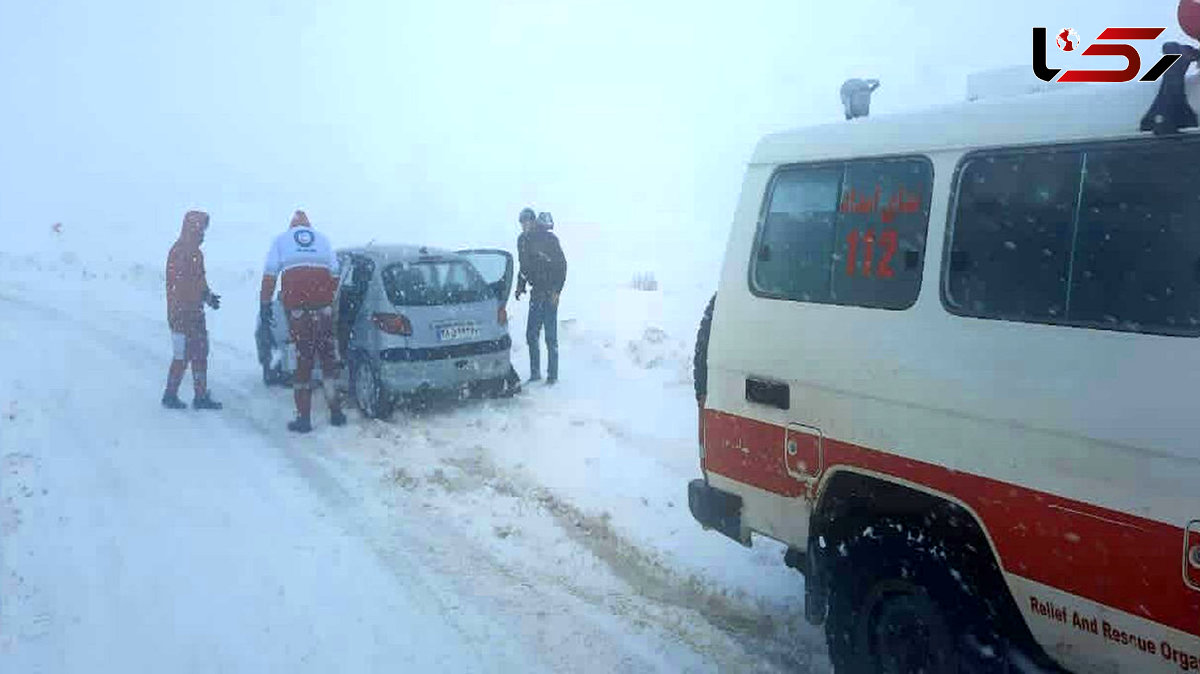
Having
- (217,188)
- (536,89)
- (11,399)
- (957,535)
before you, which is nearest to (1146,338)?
(957,535)

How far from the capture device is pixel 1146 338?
2.80 metres

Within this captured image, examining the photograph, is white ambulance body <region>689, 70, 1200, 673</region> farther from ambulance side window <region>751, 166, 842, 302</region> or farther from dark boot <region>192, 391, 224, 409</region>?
dark boot <region>192, 391, 224, 409</region>

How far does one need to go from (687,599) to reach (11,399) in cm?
788

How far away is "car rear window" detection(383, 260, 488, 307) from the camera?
8.95 metres

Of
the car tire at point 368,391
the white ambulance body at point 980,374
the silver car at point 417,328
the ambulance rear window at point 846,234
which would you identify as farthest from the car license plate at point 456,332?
the ambulance rear window at point 846,234

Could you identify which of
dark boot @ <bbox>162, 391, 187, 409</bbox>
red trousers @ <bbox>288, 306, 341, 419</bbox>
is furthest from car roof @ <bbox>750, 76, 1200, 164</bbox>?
dark boot @ <bbox>162, 391, 187, 409</bbox>

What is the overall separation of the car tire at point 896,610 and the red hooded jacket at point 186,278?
766 cm

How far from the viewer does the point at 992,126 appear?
134 inches

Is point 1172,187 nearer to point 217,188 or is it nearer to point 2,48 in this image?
point 217,188

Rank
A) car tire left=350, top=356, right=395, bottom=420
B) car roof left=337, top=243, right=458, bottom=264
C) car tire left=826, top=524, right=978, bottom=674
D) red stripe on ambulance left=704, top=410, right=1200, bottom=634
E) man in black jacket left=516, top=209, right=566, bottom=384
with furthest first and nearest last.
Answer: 1. man in black jacket left=516, top=209, right=566, bottom=384
2. car roof left=337, top=243, right=458, bottom=264
3. car tire left=350, top=356, right=395, bottom=420
4. car tire left=826, top=524, right=978, bottom=674
5. red stripe on ambulance left=704, top=410, right=1200, bottom=634

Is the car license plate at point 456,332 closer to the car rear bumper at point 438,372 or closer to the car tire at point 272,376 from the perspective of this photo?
the car rear bumper at point 438,372

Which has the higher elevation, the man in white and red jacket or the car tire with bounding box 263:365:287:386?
the man in white and red jacket

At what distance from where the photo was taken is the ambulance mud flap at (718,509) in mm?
4512

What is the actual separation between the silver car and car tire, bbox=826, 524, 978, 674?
5668 mm
